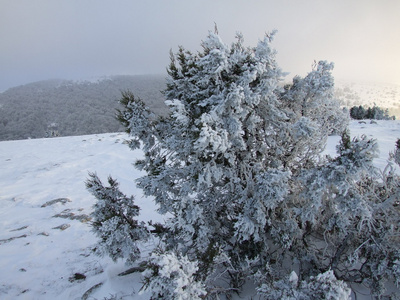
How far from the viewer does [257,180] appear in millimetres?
3646

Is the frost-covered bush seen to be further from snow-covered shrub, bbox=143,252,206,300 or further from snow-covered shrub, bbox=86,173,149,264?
snow-covered shrub, bbox=143,252,206,300

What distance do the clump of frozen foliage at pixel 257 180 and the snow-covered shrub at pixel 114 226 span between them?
0.18m

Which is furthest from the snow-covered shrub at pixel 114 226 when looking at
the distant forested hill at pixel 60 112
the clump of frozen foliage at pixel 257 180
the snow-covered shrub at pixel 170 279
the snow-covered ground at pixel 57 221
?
the distant forested hill at pixel 60 112

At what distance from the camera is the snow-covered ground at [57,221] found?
487cm

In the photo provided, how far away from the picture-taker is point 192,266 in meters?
2.69

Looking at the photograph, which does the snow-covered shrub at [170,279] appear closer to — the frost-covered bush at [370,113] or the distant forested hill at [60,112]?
the distant forested hill at [60,112]

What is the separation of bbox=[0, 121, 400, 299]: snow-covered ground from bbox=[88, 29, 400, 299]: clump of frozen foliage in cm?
187

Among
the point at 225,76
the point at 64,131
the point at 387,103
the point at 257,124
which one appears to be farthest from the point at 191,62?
the point at 387,103

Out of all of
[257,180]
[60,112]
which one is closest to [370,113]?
[257,180]

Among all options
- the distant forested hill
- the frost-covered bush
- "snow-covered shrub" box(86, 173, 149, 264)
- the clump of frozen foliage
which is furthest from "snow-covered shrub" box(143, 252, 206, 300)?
the frost-covered bush

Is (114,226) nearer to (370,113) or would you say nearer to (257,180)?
(257,180)

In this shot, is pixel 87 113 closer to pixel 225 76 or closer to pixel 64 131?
pixel 64 131

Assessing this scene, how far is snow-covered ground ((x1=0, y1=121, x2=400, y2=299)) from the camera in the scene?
4.87 metres

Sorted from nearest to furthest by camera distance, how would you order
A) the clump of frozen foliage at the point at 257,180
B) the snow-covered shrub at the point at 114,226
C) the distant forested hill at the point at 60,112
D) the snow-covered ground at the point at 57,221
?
the clump of frozen foliage at the point at 257,180 < the snow-covered shrub at the point at 114,226 < the snow-covered ground at the point at 57,221 < the distant forested hill at the point at 60,112
